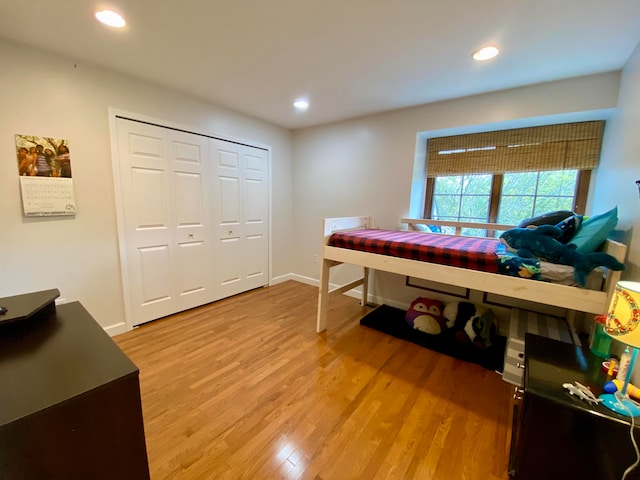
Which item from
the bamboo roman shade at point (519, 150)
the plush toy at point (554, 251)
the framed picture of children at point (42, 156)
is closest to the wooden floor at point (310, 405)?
the plush toy at point (554, 251)

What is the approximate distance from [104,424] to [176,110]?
2705 millimetres

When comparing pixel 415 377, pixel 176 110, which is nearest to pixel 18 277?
pixel 176 110

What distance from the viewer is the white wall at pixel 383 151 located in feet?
7.16

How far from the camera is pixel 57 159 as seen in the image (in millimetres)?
2033

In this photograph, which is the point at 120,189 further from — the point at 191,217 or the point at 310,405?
the point at 310,405

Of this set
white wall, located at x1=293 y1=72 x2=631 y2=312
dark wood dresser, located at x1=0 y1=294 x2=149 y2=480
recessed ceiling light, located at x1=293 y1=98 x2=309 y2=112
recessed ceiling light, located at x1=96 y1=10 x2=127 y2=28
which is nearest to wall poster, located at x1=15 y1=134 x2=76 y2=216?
recessed ceiling light, located at x1=96 y1=10 x2=127 y2=28

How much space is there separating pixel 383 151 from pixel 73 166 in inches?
114

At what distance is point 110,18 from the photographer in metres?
1.57

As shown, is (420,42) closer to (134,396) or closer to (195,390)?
(134,396)

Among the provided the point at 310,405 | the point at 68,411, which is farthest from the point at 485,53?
the point at 68,411

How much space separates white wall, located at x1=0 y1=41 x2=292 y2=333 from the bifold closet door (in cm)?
12

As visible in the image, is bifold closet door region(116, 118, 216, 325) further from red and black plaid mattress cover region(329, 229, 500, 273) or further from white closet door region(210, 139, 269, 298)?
red and black plaid mattress cover region(329, 229, 500, 273)

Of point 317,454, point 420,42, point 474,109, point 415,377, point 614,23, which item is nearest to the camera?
point 317,454

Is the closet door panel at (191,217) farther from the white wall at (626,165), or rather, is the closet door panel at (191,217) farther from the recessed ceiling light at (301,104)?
the white wall at (626,165)
